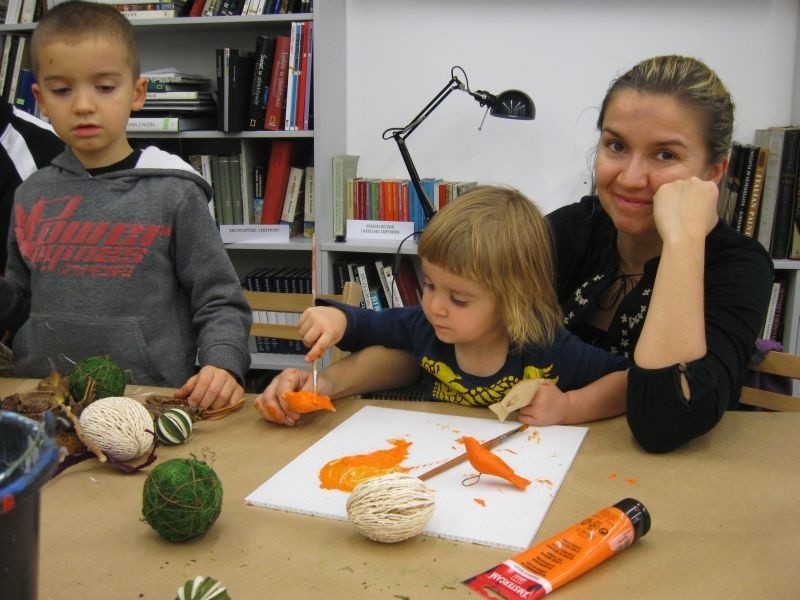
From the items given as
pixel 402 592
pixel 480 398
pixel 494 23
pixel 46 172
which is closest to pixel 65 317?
pixel 46 172

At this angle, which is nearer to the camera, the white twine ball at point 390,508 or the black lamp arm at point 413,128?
the white twine ball at point 390,508

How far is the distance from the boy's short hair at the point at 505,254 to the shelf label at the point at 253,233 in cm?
171

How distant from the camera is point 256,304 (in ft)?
5.63

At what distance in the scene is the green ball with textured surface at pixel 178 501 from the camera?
2.35 feet

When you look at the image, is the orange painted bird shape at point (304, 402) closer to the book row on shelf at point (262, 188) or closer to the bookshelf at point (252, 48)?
the bookshelf at point (252, 48)

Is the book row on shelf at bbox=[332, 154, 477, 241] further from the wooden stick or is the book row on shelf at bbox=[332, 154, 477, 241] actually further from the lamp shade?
the wooden stick

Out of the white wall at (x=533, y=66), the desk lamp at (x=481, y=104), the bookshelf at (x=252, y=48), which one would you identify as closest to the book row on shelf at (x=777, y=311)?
the white wall at (x=533, y=66)

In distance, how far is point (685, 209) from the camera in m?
1.12

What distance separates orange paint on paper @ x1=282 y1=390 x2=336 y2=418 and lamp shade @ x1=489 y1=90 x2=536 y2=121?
1.64 meters

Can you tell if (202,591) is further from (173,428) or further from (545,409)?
(545,409)

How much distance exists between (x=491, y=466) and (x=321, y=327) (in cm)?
45

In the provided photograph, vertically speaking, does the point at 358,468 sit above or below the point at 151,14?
below

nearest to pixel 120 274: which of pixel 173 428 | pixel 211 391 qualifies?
pixel 211 391

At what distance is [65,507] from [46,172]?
929 millimetres
